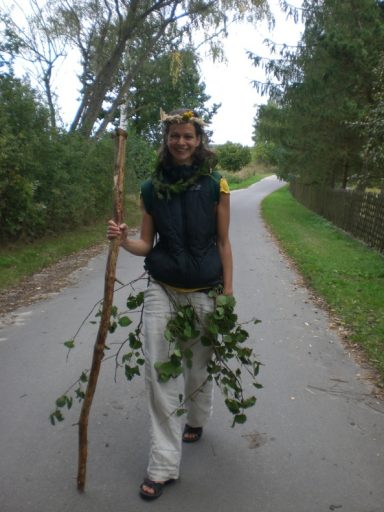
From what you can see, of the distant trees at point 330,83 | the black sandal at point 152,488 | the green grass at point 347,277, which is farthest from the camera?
the distant trees at point 330,83

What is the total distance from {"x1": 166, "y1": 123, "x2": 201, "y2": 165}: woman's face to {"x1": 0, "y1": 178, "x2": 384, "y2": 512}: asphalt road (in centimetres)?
187

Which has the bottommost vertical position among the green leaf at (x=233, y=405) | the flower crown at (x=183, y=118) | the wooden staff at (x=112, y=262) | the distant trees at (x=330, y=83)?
the green leaf at (x=233, y=405)

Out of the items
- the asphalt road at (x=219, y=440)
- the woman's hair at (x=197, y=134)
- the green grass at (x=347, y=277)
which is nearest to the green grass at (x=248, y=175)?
the green grass at (x=347, y=277)

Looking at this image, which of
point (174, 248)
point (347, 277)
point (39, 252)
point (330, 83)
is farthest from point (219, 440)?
point (330, 83)

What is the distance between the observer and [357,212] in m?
15.2

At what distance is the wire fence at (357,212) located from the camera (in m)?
12.8

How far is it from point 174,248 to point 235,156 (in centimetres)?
7612

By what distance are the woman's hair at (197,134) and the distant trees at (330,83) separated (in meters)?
11.7

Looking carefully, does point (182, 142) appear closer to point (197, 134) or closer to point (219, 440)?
point (197, 134)

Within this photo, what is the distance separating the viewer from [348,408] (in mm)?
3750

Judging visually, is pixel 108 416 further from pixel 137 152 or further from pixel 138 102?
pixel 138 102

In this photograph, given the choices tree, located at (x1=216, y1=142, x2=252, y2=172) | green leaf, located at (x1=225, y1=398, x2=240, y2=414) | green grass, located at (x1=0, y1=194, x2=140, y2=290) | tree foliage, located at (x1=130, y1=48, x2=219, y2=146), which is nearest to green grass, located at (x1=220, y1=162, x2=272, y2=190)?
tree, located at (x1=216, y1=142, x2=252, y2=172)

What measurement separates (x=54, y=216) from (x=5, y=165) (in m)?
3.25

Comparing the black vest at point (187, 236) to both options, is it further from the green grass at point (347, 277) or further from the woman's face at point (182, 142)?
the green grass at point (347, 277)
